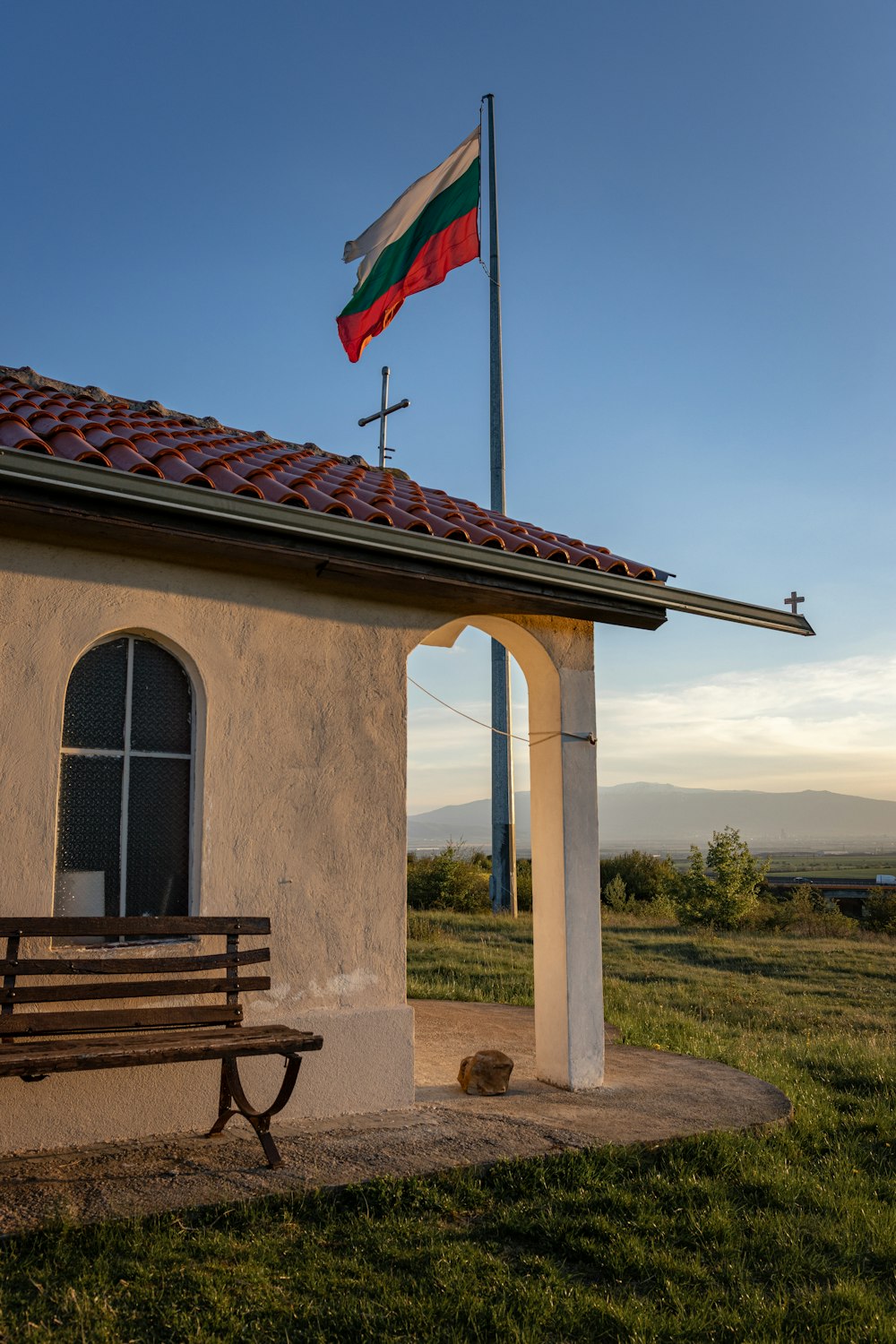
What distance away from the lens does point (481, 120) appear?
14977mm

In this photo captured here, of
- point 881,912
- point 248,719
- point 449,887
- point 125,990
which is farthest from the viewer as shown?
point 881,912

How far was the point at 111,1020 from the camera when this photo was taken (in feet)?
15.6

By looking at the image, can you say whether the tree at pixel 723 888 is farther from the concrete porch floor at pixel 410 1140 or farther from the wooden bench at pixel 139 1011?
the wooden bench at pixel 139 1011

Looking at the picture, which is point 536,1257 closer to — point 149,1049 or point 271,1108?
point 271,1108

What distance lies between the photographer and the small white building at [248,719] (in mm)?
4934

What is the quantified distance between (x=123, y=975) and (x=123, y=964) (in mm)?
133

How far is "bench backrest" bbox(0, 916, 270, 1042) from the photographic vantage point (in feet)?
15.1

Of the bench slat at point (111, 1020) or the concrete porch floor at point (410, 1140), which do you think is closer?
the concrete porch floor at point (410, 1140)

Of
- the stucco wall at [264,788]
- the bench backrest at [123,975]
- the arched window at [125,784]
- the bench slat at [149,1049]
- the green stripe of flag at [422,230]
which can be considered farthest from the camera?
the green stripe of flag at [422,230]

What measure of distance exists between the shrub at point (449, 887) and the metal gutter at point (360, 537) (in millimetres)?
14900

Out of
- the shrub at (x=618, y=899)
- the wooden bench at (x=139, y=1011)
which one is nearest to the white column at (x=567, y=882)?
the wooden bench at (x=139, y=1011)

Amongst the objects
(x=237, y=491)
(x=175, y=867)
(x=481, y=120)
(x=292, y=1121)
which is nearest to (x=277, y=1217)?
(x=292, y=1121)

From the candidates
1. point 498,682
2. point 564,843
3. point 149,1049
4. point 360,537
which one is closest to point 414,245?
point 498,682

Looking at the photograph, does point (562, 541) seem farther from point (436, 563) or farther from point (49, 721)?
point (49, 721)
